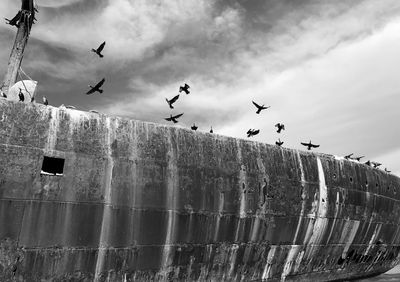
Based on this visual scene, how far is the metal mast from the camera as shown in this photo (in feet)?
31.4

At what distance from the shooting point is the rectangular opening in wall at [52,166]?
7.64 metres

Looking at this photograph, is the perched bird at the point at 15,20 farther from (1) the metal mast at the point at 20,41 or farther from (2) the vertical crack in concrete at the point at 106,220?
(2) the vertical crack in concrete at the point at 106,220

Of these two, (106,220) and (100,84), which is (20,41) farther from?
(106,220)

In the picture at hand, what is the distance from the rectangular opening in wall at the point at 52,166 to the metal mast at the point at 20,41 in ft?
9.13

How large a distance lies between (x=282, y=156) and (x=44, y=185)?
253 inches

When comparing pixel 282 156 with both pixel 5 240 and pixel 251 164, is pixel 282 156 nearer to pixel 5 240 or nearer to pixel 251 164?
pixel 251 164

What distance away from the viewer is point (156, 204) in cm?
866

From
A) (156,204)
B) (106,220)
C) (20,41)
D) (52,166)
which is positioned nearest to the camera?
(52,166)

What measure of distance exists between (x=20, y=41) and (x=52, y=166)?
4051 millimetres

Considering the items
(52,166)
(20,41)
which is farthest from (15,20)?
(52,166)

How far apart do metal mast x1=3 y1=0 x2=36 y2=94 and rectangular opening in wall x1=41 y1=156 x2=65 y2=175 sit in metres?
2.78

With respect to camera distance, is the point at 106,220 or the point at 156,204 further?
the point at 156,204

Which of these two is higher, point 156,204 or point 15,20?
point 15,20

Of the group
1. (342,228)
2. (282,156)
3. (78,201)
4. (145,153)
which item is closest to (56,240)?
(78,201)
